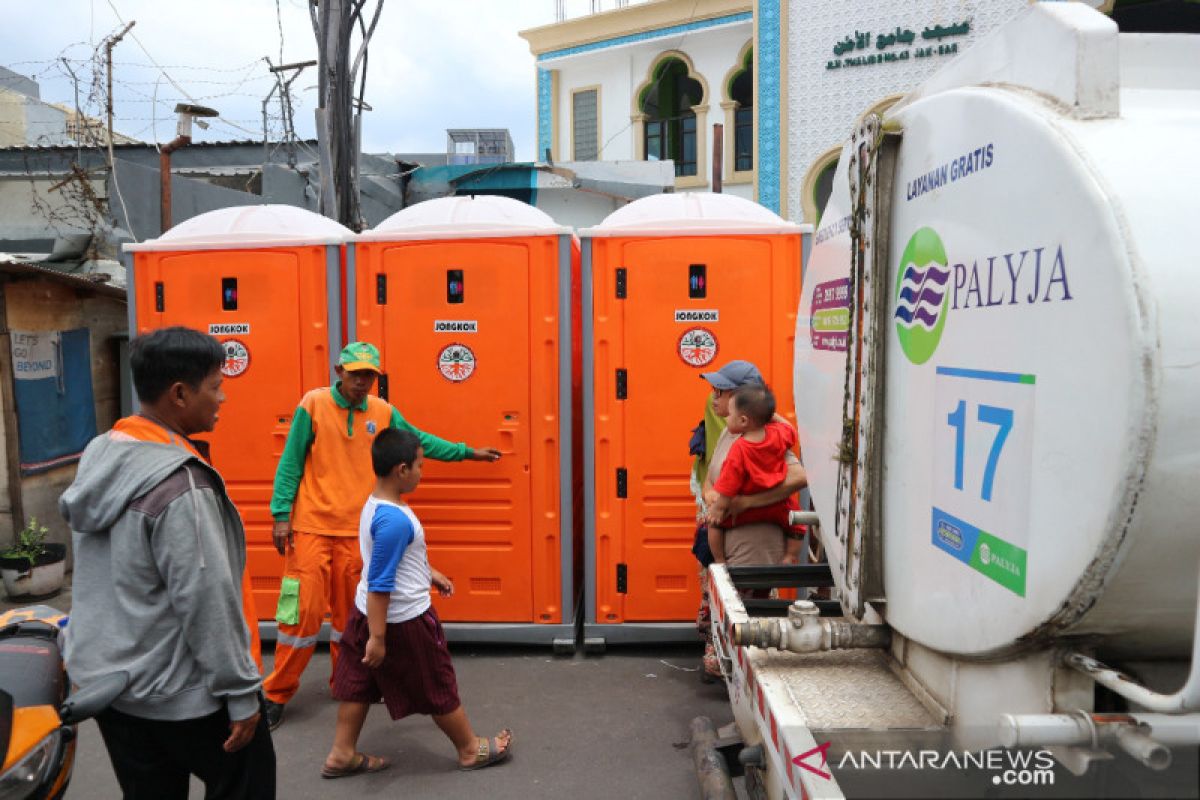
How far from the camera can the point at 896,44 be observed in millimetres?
11664

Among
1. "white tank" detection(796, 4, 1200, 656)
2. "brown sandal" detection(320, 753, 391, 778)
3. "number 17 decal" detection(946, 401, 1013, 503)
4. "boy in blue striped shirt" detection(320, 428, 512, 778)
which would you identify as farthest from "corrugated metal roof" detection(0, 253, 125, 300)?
"number 17 decal" detection(946, 401, 1013, 503)

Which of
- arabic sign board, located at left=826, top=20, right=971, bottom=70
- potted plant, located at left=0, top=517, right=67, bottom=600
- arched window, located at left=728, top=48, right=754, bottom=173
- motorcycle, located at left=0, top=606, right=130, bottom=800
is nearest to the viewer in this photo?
motorcycle, located at left=0, top=606, right=130, bottom=800

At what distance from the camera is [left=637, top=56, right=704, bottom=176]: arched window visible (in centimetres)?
1836

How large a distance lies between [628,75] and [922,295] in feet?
58.6

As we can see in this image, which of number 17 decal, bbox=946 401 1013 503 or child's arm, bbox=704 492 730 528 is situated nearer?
number 17 decal, bbox=946 401 1013 503

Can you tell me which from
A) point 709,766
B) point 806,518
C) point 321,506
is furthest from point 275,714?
point 806,518

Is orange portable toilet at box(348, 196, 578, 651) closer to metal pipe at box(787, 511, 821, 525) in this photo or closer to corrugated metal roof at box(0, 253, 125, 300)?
metal pipe at box(787, 511, 821, 525)

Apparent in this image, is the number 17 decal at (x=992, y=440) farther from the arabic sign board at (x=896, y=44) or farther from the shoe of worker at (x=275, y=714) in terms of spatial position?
the arabic sign board at (x=896, y=44)

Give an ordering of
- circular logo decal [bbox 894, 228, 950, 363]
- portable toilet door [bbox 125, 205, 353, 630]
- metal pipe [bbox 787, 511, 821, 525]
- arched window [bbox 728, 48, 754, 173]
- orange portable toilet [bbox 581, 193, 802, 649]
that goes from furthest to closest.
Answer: arched window [bbox 728, 48, 754, 173] < portable toilet door [bbox 125, 205, 353, 630] < orange portable toilet [bbox 581, 193, 802, 649] < metal pipe [bbox 787, 511, 821, 525] < circular logo decal [bbox 894, 228, 950, 363]

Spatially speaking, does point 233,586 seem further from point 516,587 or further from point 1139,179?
point 516,587

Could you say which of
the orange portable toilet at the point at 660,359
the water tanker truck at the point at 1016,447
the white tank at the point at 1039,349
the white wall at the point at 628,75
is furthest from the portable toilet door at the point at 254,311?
the white wall at the point at 628,75

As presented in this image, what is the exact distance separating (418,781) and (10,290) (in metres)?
5.59

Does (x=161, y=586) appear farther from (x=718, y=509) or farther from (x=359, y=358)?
(x=718, y=509)

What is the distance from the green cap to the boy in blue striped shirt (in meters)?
0.87
